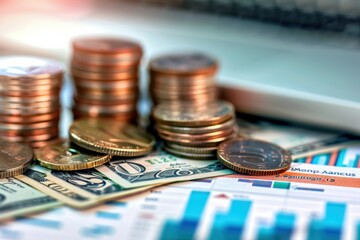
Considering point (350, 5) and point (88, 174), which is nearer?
point (88, 174)

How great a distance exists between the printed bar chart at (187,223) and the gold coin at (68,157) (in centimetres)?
14

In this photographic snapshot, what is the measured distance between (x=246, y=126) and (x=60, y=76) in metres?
0.27

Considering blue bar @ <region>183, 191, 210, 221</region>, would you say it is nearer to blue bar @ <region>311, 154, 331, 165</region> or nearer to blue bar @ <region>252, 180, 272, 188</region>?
blue bar @ <region>252, 180, 272, 188</region>

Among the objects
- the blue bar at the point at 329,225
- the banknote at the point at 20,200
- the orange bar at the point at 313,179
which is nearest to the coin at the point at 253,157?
the orange bar at the point at 313,179

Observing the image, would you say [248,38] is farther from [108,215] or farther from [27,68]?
[108,215]

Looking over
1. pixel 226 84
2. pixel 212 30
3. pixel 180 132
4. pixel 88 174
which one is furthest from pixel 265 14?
pixel 88 174

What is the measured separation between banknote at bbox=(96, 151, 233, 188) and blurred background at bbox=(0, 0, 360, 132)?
0.58ft

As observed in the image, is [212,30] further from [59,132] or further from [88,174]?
[88,174]

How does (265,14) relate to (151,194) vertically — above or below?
above

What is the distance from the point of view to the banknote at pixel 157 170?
777 mm

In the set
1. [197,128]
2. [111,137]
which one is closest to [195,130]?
[197,128]

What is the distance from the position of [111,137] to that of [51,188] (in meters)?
0.13

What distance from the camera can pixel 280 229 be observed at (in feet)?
2.18

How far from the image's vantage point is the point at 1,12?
137 cm
